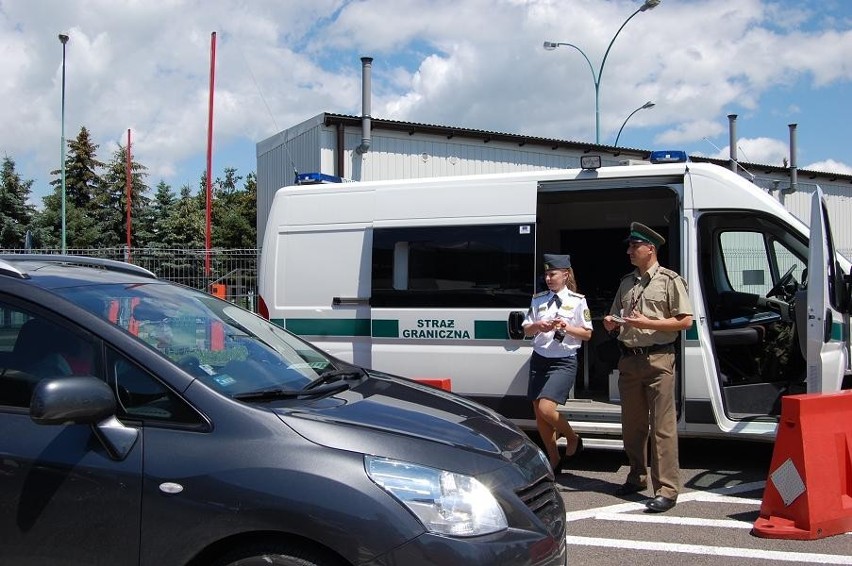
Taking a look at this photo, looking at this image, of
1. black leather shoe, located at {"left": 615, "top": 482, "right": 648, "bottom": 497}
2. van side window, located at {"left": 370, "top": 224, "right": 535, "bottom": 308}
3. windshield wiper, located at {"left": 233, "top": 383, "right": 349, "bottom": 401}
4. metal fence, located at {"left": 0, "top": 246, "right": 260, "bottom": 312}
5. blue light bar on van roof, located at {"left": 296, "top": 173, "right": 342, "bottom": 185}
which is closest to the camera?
windshield wiper, located at {"left": 233, "top": 383, "right": 349, "bottom": 401}

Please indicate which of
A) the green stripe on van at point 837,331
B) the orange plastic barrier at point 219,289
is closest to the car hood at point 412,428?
the green stripe on van at point 837,331

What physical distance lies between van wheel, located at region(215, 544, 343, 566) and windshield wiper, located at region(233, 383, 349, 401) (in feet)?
1.84

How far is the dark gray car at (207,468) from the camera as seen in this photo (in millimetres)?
2537

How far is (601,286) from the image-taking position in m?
8.88

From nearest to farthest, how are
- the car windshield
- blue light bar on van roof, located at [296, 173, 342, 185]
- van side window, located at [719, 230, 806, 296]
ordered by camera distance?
the car windshield → van side window, located at [719, 230, 806, 296] → blue light bar on van roof, located at [296, 173, 342, 185]

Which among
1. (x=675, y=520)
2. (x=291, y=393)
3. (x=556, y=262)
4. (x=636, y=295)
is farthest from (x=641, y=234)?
(x=291, y=393)

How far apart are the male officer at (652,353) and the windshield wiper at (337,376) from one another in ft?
7.62

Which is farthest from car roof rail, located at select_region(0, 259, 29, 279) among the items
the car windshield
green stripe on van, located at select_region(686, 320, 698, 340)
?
green stripe on van, located at select_region(686, 320, 698, 340)

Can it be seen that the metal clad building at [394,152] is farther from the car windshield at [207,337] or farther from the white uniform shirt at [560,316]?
the car windshield at [207,337]

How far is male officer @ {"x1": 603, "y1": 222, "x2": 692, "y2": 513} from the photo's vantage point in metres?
5.30

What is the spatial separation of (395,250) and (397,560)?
4405mm

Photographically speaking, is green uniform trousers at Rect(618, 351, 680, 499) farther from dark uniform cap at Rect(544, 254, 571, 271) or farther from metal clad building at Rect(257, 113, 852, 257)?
metal clad building at Rect(257, 113, 852, 257)

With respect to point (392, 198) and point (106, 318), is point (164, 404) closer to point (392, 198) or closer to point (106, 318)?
point (106, 318)

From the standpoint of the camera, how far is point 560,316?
583 cm
